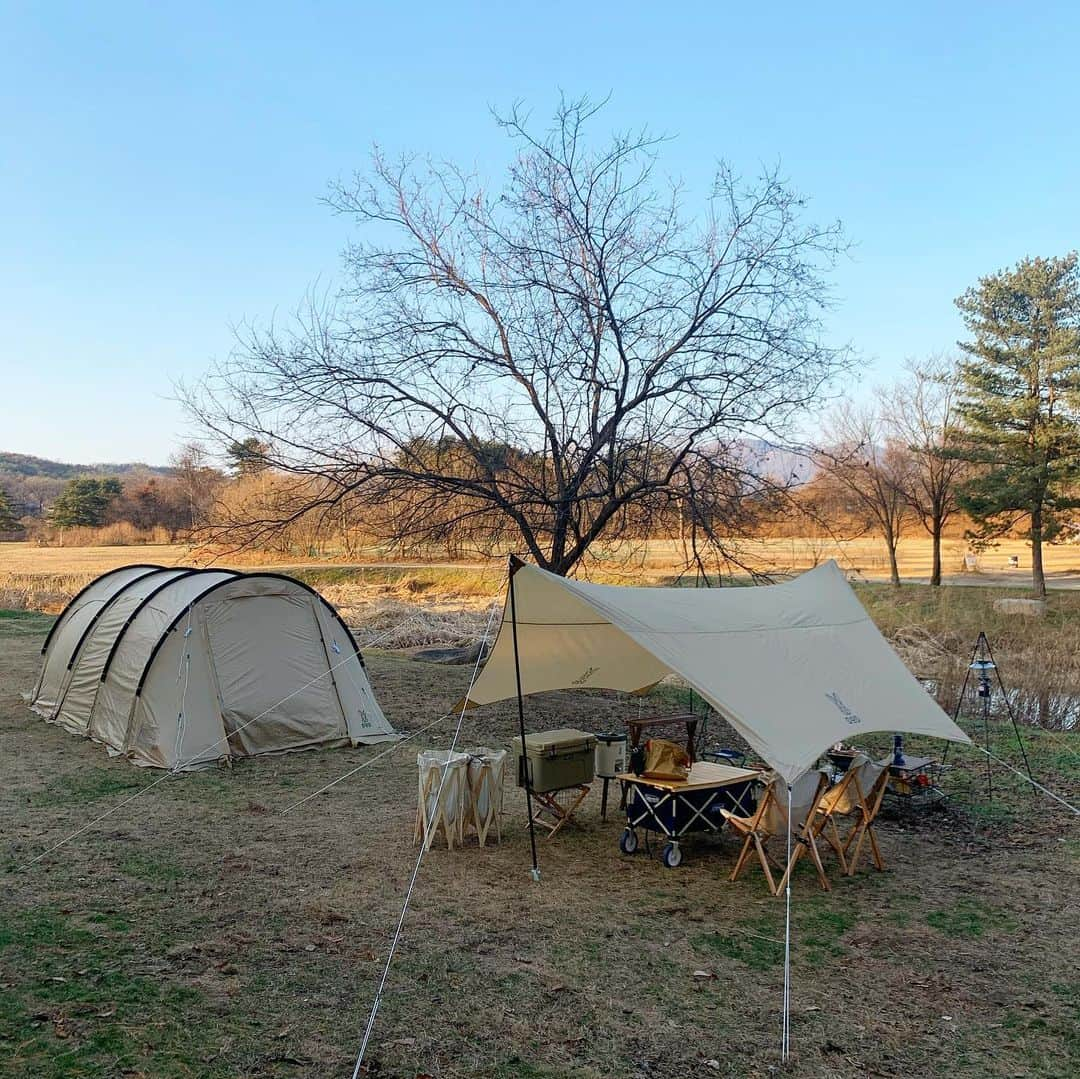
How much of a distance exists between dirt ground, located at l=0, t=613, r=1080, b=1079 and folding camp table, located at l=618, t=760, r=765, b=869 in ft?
0.70

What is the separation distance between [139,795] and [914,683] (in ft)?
20.0

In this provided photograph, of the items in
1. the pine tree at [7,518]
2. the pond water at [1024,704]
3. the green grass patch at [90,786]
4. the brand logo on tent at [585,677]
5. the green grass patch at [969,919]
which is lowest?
the pond water at [1024,704]

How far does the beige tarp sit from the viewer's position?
566 cm

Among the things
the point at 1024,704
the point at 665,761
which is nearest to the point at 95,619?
the point at 665,761

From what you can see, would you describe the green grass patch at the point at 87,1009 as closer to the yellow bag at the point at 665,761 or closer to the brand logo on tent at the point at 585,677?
the yellow bag at the point at 665,761

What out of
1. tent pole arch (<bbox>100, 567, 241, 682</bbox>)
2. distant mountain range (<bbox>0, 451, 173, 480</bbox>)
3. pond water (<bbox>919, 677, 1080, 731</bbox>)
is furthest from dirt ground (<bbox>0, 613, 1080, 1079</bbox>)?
distant mountain range (<bbox>0, 451, 173, 480</bbox>)

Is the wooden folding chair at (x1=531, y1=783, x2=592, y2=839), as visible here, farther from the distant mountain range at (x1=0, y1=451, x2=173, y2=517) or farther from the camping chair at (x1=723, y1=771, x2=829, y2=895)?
the distant mountain range at (x1=0, y1=451, x2=173, y2=517)

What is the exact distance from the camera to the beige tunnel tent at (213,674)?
860 cm

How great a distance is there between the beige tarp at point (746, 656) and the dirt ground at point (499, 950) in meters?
1.00

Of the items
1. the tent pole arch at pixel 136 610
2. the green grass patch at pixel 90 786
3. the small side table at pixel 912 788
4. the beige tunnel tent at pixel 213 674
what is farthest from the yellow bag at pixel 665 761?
the tent pole arch at pixel 136 610

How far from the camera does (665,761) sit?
6.32 metres

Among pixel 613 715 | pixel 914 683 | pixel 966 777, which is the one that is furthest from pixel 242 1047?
pixel 613 715

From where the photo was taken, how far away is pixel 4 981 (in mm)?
4102

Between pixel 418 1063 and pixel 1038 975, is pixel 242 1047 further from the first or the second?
pixel 1038 975
